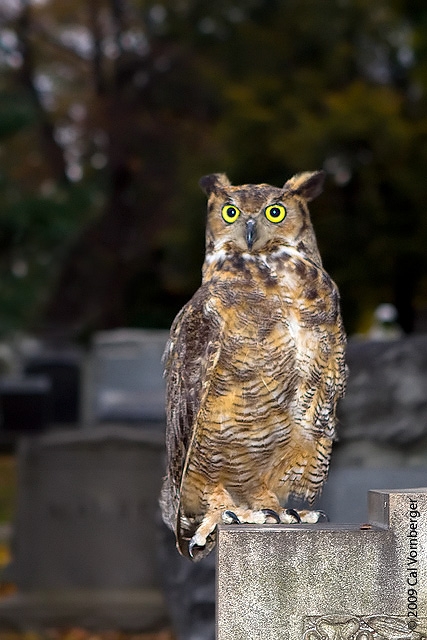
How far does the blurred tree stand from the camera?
39.1 feet

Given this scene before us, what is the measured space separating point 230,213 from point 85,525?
4523 millimetres

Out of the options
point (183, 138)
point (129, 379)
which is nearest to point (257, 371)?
point (129, 379)

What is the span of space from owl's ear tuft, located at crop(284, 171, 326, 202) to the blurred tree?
5642 millimetres

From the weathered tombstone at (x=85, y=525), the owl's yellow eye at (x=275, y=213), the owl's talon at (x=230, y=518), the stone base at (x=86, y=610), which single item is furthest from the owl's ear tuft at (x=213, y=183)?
the stone base at (x=86, y=610)

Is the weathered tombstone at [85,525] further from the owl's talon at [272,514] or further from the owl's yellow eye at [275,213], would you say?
the owl's yellow eye at [275,213]

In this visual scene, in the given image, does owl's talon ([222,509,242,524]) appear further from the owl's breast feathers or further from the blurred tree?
the blurred tree

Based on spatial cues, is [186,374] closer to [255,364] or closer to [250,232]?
[255,364]

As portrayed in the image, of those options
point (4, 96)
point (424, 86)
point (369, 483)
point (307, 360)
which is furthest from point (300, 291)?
point (424, 86)

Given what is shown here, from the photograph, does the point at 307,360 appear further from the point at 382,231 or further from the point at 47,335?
the point at 47,335

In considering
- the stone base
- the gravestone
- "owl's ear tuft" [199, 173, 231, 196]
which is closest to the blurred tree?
the stone base

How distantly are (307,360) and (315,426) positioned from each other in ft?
0.63

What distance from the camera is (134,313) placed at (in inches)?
742

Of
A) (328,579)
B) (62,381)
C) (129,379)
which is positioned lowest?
(328,579)

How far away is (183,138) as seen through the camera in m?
20.3
